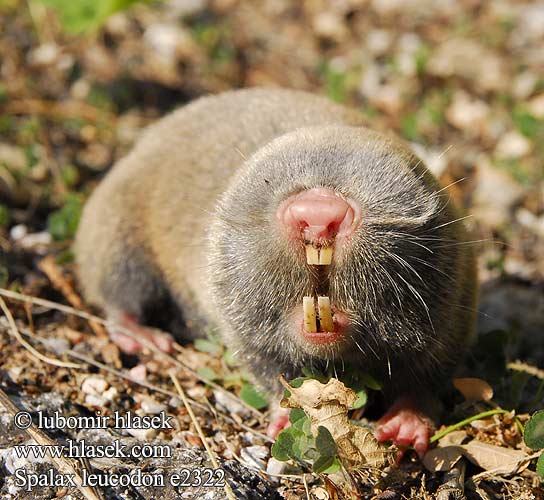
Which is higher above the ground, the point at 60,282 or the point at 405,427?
the point at 60,282

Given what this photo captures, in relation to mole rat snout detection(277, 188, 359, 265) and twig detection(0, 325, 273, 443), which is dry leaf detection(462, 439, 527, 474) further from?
mole rat snout detection(277, 188, 359, 265)

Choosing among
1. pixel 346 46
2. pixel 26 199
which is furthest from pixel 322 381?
pixel 346 46

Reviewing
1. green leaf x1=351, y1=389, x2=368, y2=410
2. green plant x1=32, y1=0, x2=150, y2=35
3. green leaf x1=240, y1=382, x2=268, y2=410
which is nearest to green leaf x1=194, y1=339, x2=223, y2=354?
green leaf x1=240, y1=382, x2=268, y2=410

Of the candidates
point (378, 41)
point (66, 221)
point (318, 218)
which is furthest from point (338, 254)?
point (378, 41)

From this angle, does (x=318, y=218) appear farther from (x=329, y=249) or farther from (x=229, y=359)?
(x=229, y=359)

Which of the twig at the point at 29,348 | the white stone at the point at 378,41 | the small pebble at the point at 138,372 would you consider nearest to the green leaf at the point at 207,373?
the small pebble at the point at 138,372

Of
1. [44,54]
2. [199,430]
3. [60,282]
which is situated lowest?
[199,430]
